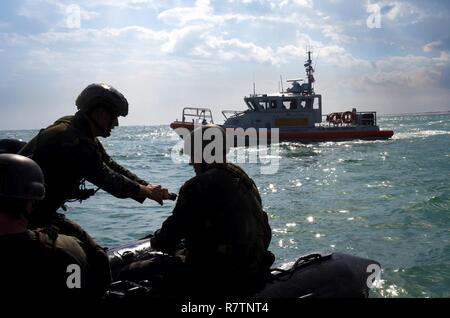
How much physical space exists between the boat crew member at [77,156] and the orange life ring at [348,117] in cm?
3462

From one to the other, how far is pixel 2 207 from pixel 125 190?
57.7 inches

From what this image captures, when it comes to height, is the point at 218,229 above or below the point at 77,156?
below

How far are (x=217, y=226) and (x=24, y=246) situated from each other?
1513 mm

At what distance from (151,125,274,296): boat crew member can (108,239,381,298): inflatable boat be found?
12.2 inches

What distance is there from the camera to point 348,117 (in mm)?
37219

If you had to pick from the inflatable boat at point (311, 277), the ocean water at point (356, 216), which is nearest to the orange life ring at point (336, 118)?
the ocean water at point (356, 216)

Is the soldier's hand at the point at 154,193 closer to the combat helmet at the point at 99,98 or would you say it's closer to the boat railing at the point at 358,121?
the combat helmet at the point at 99,98

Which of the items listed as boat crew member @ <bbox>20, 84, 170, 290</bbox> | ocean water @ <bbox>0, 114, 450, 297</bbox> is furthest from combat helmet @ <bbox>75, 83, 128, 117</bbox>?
ocean water @ <bbox>0, 114, 450, 297</bbox>

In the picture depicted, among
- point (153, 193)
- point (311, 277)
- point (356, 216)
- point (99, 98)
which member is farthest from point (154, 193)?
point (356, 216)

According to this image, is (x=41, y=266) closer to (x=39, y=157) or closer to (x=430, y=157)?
(x=39, y=157)

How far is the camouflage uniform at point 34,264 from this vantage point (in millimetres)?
2260

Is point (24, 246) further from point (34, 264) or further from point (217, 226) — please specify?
point (217, 226)

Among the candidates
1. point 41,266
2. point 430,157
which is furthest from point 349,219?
point 430,157

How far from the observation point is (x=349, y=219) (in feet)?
33.6
